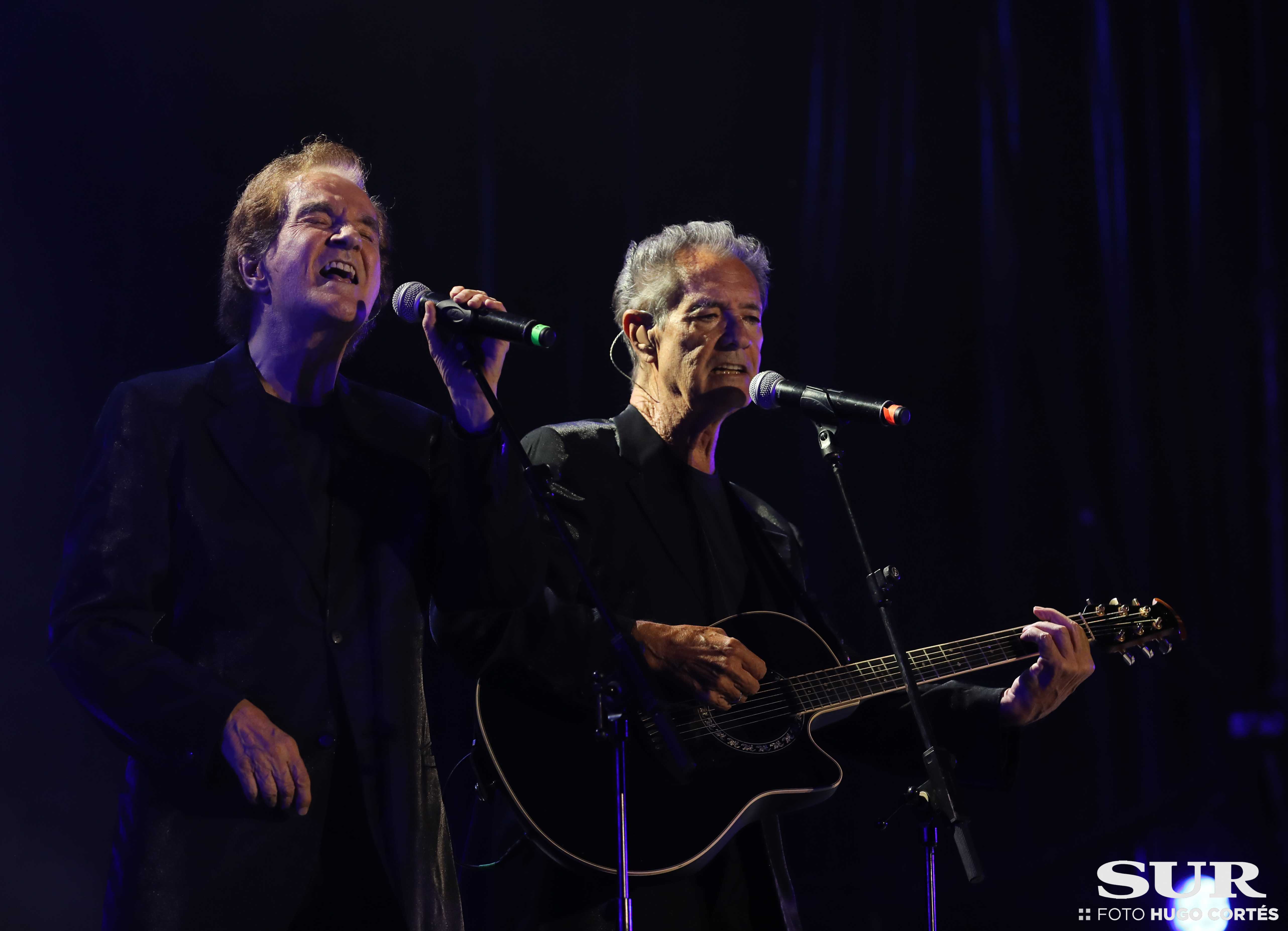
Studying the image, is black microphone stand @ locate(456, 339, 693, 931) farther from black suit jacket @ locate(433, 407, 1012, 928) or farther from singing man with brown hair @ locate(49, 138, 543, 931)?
black suit jacket @ locate(433, 407, 1012, 928)

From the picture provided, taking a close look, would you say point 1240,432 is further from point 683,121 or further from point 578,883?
point 578,883

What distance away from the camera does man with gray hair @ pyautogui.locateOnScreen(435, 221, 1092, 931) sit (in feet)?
7.13

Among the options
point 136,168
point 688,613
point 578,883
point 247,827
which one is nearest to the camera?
point 247,827

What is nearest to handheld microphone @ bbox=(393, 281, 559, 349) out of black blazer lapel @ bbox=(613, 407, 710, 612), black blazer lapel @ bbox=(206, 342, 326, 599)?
black blazer lapel @ bbox=(206, 342, 326, 599)

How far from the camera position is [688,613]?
2484mm

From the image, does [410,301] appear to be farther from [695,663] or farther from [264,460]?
[695,663]

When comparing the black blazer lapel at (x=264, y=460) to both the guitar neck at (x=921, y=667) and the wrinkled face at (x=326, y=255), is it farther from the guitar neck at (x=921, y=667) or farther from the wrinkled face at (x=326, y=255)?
the guitar neck at (x=921, y=667)

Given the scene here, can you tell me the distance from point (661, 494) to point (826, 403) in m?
0.59

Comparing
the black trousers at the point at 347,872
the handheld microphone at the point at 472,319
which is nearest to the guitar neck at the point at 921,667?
the black trousers at the point at 347,872

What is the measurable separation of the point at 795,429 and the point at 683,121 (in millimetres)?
1204

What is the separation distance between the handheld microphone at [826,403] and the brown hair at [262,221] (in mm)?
913

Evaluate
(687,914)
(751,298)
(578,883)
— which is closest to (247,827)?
(578,883)

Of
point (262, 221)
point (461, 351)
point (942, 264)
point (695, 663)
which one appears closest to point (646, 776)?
point (695, 663)

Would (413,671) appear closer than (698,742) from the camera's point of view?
Yes
